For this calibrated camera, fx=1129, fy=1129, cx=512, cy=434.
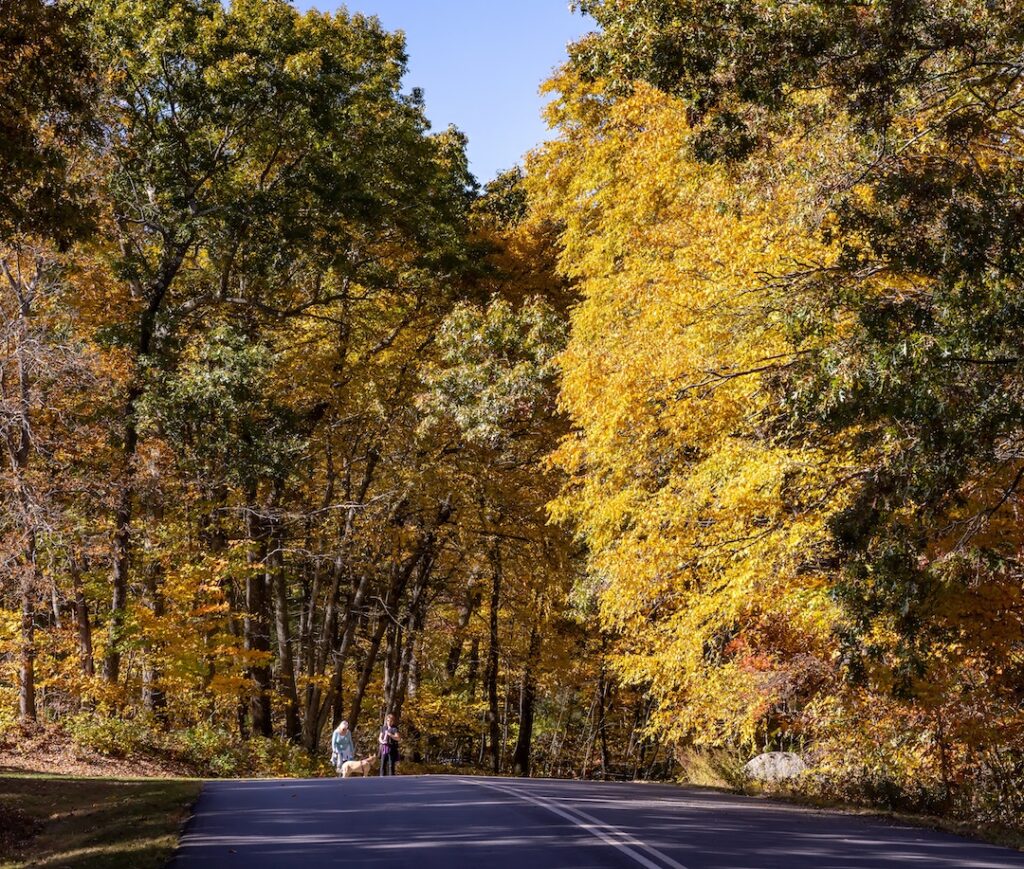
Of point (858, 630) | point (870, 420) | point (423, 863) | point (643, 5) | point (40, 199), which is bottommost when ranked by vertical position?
point (423, 863)

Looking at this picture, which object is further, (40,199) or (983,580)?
(983,580)

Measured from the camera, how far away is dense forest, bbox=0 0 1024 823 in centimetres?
1127

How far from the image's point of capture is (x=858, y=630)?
11.7 meters

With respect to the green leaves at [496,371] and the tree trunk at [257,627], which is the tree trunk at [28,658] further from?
the green leaves at [496,371]

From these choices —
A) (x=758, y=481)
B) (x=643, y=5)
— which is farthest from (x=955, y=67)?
(x=758, y=481)

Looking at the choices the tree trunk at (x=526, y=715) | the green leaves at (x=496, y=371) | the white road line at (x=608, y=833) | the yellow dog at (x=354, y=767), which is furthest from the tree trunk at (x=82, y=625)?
the tree trunk at (x=526, y=715)

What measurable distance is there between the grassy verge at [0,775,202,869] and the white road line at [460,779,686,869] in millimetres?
3583

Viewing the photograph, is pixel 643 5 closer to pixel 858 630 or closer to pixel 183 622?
pixel 858 630

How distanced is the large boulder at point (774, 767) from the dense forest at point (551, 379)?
18.1 inches

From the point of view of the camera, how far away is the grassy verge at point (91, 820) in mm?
8984

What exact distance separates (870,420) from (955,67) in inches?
145

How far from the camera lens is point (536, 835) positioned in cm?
991

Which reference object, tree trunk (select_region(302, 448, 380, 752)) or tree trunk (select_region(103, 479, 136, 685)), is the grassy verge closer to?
tree trunk (select_region(103, 479, 136, 685))

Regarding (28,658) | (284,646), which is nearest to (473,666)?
(284,646)
